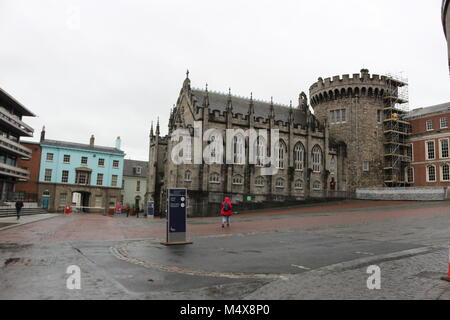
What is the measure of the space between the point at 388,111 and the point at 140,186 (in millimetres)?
47438

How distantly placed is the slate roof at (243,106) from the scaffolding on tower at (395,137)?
37.9ft

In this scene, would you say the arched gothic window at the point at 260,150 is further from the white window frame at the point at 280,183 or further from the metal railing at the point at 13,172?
the metal railing at the point at 13,172

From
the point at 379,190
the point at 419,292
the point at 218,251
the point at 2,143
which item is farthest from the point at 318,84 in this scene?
the point at 419,292

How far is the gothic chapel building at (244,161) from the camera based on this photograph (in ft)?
137

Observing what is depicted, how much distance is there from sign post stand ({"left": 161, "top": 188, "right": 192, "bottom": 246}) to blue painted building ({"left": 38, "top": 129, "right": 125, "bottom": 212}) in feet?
150

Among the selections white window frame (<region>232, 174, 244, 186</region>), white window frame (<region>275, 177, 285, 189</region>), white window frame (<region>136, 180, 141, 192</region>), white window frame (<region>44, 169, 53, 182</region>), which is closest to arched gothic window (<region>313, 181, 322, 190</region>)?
white window frame (<region>275, 177, 285, 189</region>)

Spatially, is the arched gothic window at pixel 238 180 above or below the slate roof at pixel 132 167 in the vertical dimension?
below

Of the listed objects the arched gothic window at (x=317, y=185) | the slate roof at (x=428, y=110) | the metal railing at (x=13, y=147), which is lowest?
the arched gothic window at (x=317, y=185)

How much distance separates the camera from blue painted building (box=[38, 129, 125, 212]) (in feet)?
186

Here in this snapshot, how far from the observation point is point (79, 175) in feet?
195

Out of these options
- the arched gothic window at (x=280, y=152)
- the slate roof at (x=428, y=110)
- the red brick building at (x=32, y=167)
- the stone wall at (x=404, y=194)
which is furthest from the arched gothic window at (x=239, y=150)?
the red brick building at (x=32, y=167)

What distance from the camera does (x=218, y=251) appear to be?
11500mm
